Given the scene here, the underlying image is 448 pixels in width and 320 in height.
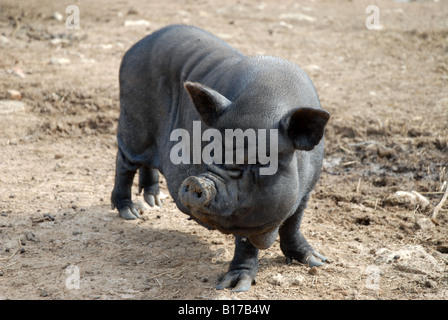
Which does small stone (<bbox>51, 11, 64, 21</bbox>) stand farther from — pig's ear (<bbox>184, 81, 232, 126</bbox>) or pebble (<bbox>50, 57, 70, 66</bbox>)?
pig's ear (<bbox>184, 81, 232, 126</bbox>)

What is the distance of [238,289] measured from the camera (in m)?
4.02

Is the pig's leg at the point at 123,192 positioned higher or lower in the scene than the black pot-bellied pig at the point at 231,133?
lower

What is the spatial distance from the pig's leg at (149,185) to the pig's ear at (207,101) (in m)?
2.19

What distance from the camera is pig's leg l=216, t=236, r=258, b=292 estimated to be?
161 inches

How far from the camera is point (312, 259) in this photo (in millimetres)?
4410

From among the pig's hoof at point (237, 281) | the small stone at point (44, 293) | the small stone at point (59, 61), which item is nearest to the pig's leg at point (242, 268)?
the pig's hoof at point (237, 281)

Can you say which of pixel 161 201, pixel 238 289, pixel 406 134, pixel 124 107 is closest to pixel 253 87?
pixel 238 289

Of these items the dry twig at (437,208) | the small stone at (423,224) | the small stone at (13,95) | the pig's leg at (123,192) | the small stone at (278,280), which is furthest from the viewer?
the small stone at (13,95)

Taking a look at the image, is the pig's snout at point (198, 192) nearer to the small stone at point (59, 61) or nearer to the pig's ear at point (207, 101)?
the pig's ear at point (207, 101)

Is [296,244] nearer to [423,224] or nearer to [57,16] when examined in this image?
[423,224]

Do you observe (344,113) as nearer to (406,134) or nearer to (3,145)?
(406,134)

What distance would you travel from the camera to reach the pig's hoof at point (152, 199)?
556 cm

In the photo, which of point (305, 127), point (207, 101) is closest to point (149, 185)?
point (207, 101)

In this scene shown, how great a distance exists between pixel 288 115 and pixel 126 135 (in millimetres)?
2183
